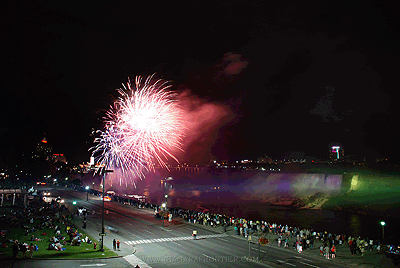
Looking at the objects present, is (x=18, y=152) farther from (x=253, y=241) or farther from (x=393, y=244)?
(x=393, y=244)

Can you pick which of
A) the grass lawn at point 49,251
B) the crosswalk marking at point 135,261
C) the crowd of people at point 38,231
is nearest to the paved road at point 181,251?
the crosswalk marking at point 135,261

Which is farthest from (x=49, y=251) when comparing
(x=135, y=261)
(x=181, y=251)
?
(x=181, y=251)

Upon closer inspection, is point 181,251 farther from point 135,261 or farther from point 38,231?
point 38,231

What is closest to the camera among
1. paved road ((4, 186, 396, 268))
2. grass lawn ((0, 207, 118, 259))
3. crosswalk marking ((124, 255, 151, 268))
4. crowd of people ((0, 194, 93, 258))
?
crosswalk marking ((124, 255, 151, 268))

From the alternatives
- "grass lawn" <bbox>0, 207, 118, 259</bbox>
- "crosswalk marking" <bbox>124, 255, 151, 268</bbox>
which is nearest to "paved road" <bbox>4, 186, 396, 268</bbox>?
"crosswalk marking" <bbox>124, 255, 151, 268</bbox>

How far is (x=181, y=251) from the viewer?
2469 centimetres

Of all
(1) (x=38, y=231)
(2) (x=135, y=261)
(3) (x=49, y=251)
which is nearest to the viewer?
(2) (x=135, y=261)

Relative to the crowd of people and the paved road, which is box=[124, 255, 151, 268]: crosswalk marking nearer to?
the paved road

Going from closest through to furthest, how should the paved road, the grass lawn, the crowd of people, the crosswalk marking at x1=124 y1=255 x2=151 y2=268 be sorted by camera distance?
the crosswalk marking at x1=124 y1=255 x2=151 y2=268
the grass lawn
the crowd of people
the paved road

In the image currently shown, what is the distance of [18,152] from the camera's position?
4769 cm

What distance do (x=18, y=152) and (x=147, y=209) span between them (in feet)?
78.4

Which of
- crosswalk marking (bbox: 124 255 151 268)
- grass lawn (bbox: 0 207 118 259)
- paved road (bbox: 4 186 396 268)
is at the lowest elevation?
paved road (bbox: 4 186 396 268)

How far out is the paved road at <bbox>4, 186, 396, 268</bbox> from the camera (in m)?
21.0

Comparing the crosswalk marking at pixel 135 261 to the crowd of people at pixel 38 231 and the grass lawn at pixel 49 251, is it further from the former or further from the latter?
the crowd of people at pixel 38 231
